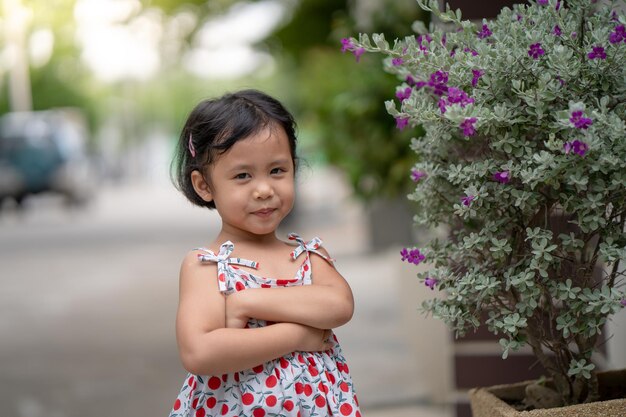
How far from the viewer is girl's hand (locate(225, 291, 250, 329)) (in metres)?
2.31

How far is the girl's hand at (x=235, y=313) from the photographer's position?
2310 mm

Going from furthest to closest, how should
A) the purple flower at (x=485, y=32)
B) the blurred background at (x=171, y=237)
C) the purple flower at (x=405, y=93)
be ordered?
the blurred background at (x=171, y=237)
the purple flower at (x=405, y=93)
the purple flower at (x=485, y=32)

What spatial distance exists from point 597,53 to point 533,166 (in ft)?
1.05

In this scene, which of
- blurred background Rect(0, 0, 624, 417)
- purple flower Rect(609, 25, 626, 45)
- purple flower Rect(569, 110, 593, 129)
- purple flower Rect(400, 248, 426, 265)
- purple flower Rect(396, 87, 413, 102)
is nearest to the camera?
purple flower Rect(569, 110, 593, 129)

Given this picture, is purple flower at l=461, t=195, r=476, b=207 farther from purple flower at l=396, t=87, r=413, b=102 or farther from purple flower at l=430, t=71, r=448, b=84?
purple flower at l=396, t=87, r=413, b=102

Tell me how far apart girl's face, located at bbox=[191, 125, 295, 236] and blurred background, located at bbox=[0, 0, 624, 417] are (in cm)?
44

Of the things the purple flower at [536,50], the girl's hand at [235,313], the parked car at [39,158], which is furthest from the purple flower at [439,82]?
the parked car at [39,158]

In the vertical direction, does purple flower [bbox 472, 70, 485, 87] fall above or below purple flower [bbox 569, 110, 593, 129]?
above

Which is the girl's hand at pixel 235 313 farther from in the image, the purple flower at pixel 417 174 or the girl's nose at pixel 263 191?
the purple flower at pixel 417 174

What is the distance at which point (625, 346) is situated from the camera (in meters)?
3.82

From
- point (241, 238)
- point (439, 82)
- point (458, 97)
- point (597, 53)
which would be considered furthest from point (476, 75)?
point (241, 238)

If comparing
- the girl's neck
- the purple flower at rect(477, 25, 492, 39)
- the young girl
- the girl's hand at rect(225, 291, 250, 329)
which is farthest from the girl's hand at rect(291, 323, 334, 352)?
the purple flower at rect(477, 25, 492, 39)

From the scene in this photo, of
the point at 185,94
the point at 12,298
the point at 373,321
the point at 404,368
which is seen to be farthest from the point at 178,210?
the point at 185,94

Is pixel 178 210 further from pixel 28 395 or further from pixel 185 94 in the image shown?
pixel 185 94
